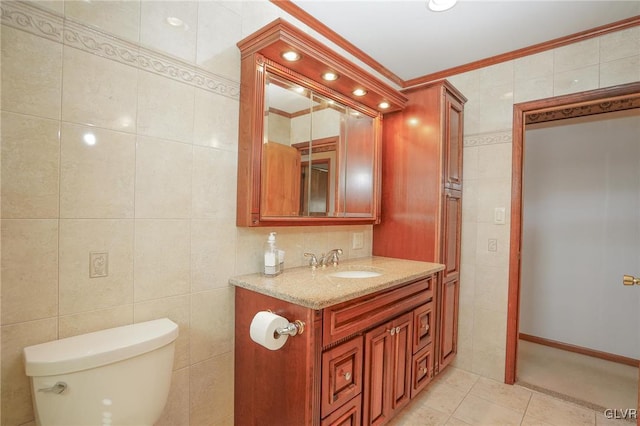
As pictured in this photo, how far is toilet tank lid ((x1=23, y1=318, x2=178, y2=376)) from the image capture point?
0.86 metres

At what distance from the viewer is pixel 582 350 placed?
8.94ft

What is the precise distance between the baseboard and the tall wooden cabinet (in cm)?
119

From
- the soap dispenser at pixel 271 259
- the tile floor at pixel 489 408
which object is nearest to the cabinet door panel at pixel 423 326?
the tile floor at pixel 489 408

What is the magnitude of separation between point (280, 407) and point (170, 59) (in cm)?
152

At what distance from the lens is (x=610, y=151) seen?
266 centimetres

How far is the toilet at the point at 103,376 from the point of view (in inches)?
34.3

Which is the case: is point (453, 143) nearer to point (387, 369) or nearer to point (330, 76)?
point (330, 76)

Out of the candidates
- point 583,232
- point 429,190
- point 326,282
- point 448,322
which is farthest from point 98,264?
point 583,232

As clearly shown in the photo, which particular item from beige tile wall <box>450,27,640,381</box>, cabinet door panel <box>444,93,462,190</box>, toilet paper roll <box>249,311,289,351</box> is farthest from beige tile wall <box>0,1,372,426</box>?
beige tile wall <box>450,27,640,381</box>

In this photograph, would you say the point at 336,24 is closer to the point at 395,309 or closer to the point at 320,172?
the point at 320,172

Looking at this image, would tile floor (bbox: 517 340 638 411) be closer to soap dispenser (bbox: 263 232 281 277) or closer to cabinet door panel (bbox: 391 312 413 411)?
cabinet door panel (bbox: 391 312 413 411)

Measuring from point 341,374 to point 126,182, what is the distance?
1182 mm

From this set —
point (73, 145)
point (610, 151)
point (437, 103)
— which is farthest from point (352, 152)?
point (610, 151)

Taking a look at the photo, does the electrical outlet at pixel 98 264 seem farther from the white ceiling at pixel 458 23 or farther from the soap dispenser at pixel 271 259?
the white ceiling at pixel 458 23
